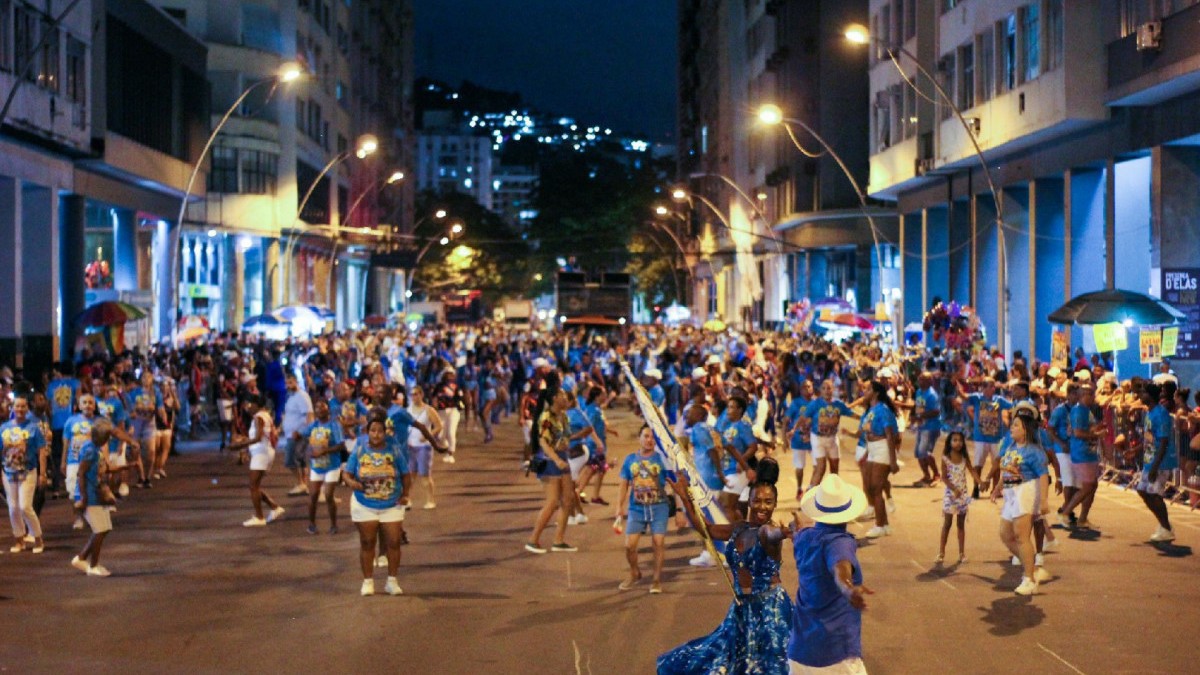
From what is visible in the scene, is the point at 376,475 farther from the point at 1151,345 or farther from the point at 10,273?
the point at 10,273

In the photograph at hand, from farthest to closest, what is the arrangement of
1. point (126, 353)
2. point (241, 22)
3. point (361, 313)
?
point (361, 313) → point (241, 22) → point (126, 353)

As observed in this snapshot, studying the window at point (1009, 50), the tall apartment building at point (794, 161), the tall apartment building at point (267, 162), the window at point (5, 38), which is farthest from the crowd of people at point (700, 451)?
the tall apartment building at point (267, 162)

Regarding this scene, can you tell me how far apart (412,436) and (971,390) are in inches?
394

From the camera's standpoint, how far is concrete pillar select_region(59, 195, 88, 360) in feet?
125

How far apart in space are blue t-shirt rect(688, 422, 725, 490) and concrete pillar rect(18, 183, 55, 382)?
23.0 meters

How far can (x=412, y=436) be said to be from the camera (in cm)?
2031

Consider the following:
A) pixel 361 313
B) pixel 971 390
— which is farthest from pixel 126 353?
pixel 361 313

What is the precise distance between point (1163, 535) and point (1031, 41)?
1940cm

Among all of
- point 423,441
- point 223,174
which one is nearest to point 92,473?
point 423,441

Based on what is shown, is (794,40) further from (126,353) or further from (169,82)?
(126,353)

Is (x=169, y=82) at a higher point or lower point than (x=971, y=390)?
higher

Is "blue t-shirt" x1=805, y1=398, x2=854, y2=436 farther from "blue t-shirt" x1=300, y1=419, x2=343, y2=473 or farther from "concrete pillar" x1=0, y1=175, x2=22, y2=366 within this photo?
"concrete pillar" x1=0, y1=175, x2=22, y2=366

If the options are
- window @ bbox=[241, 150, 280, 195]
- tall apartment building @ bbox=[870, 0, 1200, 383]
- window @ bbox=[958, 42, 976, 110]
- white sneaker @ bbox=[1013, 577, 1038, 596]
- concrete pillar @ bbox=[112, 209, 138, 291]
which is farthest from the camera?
window @ bbox=[241, 150, 280, 195]

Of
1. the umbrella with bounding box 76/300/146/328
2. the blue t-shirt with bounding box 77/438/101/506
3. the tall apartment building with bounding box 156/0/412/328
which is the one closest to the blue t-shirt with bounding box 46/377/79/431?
the blue t-shirt with bounding box 77/438/101/506
